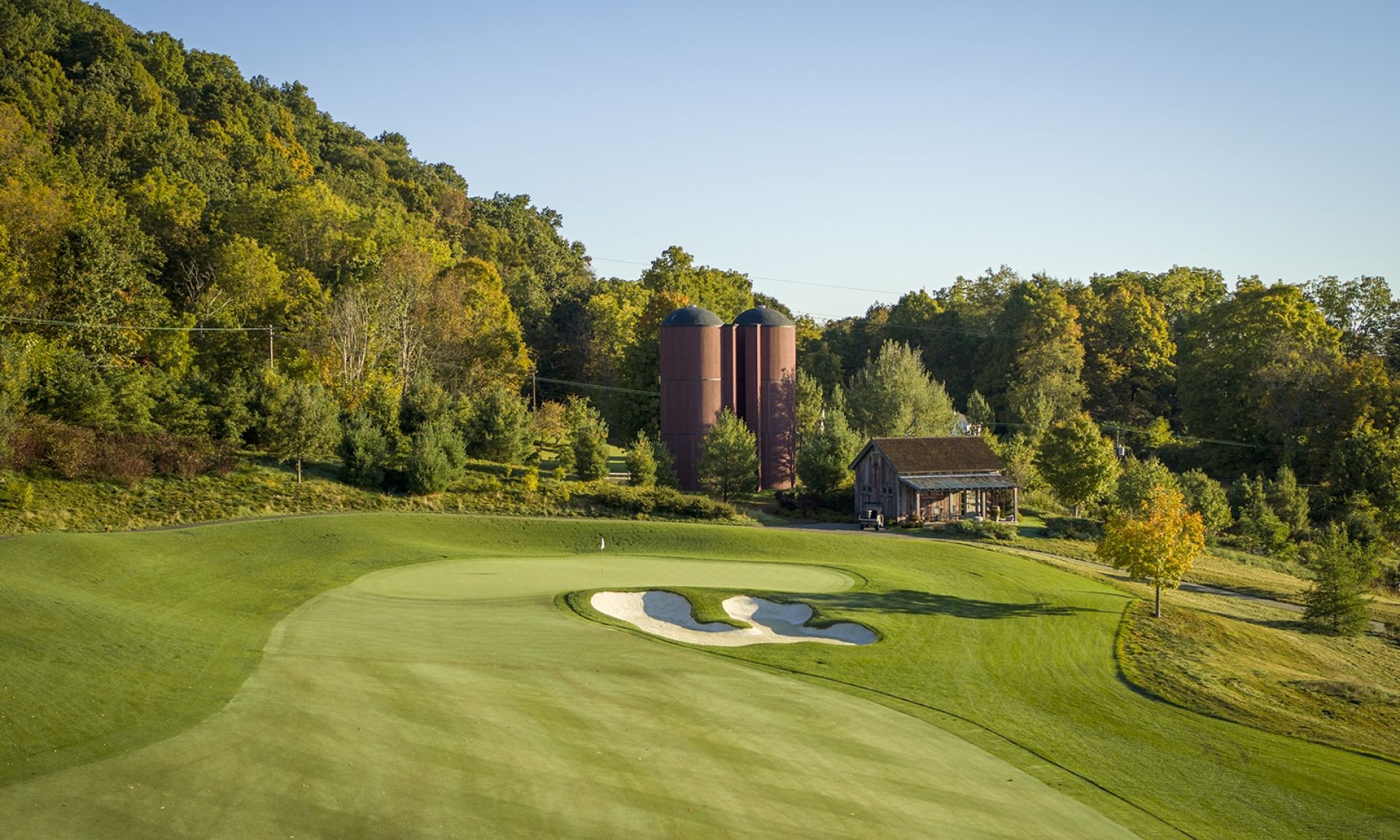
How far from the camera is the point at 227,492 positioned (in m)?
37.8

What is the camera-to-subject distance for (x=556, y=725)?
606 inches

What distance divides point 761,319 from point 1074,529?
20.0 meters

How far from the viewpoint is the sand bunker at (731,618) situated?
24.1 m

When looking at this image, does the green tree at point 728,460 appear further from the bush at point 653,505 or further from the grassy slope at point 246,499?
the grassy slope at point 246,499

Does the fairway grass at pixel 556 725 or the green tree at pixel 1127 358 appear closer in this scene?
the fairway grass at pixel 556 725

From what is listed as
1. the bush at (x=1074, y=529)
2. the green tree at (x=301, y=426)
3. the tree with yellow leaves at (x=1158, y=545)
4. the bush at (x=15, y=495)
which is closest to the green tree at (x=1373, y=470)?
the bush at (x=1074, y=529)

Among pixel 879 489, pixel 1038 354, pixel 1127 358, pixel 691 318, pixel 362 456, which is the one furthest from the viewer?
pixel 1127 358

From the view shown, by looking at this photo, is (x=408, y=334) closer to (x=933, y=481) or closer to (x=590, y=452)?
(x=590, y=452)

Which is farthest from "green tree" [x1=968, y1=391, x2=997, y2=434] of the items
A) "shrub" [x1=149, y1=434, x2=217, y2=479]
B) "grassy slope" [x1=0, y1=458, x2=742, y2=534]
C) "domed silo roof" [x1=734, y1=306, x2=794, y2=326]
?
"shrub" [x1=149, y1=434, x2=217, y2=479]

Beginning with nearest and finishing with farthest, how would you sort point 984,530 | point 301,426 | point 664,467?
point 301,426 → point 984,530 → point 664,467

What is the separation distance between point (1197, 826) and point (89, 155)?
6892 centimetres

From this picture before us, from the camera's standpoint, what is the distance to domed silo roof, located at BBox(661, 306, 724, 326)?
55.1 m

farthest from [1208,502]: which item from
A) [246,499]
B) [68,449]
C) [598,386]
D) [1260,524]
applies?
[68,449]

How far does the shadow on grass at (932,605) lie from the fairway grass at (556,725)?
0.54 feet
